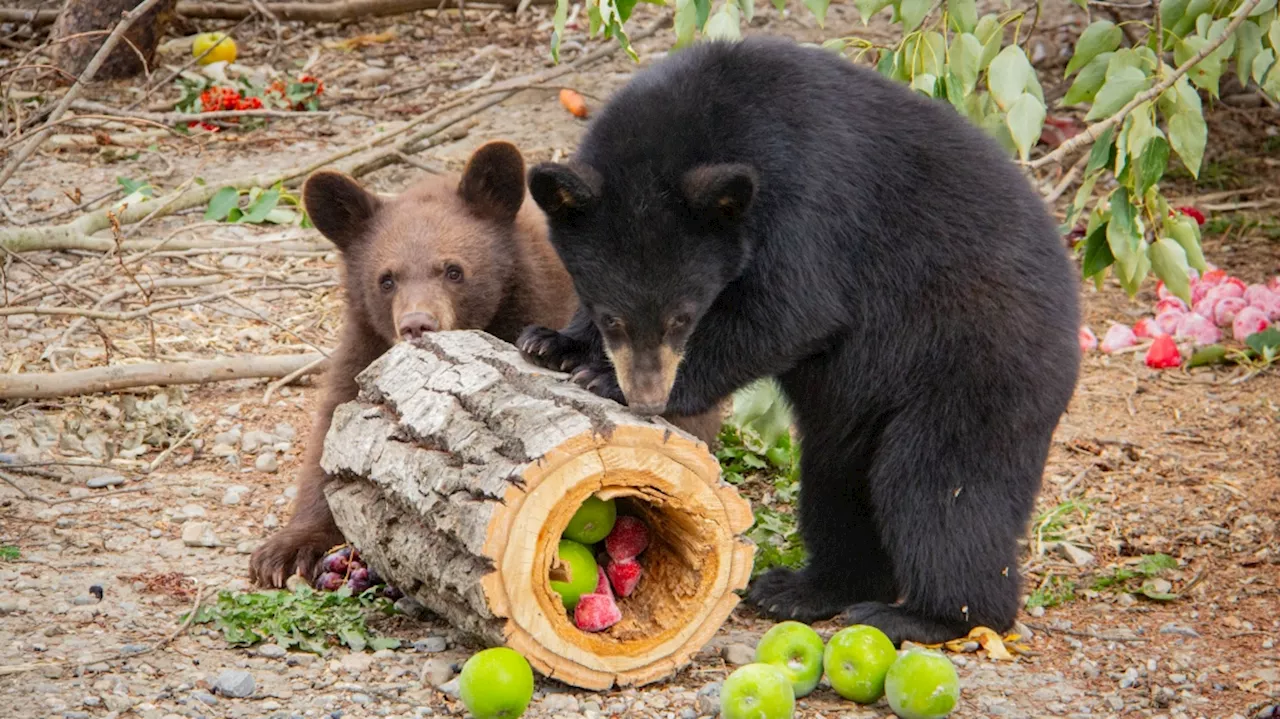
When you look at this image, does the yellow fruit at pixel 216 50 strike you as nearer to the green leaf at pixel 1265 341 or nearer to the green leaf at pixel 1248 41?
the green leaf at pixel 1265 341

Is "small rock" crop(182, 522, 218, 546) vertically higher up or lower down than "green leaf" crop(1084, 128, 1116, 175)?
lower down

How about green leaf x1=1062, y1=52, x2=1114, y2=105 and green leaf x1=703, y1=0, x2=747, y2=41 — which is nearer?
green leaf x1=703, y1=0, x2=747, y2=41

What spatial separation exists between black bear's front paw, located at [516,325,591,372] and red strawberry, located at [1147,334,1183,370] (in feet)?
11.8

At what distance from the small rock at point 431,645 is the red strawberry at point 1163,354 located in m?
4.18

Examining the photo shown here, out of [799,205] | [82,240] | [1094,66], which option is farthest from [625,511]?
[82,240]

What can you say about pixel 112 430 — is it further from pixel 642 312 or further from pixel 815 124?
pixel 815 124

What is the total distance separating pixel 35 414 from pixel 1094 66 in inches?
169

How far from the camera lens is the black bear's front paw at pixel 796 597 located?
4539 millimetres

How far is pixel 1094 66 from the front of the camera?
5102mm

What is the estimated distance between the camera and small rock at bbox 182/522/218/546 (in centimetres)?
486

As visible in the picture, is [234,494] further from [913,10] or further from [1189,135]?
[1189,135]

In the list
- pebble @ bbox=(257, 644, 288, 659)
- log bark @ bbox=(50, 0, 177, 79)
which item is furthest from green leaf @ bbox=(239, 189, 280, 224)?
pebble @ bbox=(257, 644, 288, 659)

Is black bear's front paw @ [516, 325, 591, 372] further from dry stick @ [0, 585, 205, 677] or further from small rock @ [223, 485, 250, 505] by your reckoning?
small rock @ [223, 485, 250, 505]

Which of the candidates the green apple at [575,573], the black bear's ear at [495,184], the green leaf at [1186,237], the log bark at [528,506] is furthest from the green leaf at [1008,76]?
the green apple at [575,573]
